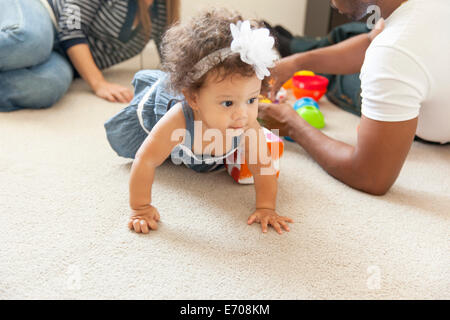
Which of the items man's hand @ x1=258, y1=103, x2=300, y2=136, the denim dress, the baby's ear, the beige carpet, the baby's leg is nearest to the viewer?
the beige carpet

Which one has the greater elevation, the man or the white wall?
the man

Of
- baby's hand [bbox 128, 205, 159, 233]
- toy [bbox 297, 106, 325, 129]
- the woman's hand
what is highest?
baby's hand [bbox 128, 205, 159, 233]

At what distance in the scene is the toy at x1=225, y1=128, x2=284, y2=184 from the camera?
39.4 inches

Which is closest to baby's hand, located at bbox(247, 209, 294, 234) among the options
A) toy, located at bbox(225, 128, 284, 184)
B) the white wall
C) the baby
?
the baby

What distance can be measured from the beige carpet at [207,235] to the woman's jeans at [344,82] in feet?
1.21

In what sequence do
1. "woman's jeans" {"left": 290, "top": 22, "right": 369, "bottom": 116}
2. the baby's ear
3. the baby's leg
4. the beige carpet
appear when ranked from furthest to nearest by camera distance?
"woman's jeans" {"left": 290, "top": 22, "right": 369, "bottom": 116}, the baby's leg, the baby's ear, the beige carpet

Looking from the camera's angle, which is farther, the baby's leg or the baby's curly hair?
the baby's leg

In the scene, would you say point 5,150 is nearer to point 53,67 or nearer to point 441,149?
point 53,67

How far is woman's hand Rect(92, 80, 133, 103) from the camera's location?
1532 mm

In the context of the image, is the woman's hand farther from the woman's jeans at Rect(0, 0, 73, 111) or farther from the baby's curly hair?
the baby's curly hair

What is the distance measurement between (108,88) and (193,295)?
1065 millimetres

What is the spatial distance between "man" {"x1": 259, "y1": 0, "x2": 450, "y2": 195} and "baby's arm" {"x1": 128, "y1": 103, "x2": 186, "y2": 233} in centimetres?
41

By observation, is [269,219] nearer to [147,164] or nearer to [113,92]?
[147,164]
